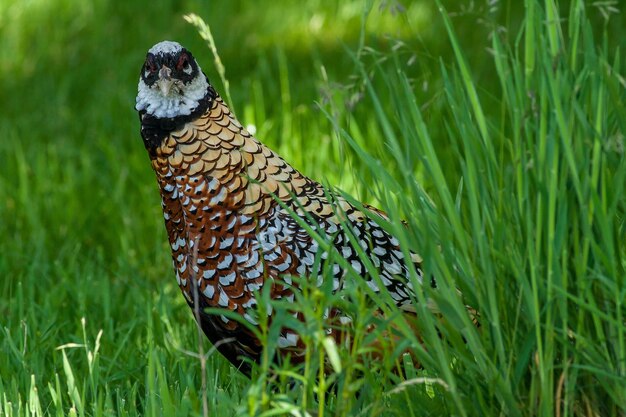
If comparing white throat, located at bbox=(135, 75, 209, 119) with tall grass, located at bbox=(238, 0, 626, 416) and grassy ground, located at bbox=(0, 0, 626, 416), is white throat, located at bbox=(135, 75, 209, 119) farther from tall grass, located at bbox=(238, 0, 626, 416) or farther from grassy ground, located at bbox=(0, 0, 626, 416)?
tall grass, located at bbox=(238, 0, 626, 416)

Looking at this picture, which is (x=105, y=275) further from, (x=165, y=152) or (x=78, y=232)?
(x=165, y=152)

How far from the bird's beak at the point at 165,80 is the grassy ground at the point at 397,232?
45cm

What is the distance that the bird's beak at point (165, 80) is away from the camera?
2.78 metres

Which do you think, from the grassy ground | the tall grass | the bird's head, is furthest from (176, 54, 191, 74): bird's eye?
the tall grass

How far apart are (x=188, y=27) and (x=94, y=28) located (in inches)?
21.7

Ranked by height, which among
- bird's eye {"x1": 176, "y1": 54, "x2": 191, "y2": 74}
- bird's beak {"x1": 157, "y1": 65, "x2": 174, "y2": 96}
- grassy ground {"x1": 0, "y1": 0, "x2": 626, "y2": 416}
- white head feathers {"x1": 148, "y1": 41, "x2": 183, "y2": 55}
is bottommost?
grassy ground {"x1": 0, "y1": 0, "x2": 626, "y2": 416}

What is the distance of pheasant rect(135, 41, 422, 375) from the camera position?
273 cm

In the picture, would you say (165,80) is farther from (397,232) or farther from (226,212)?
(397,232)

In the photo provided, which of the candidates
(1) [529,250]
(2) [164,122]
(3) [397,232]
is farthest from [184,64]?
(1) [529,250]

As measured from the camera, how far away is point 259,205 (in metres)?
2.79

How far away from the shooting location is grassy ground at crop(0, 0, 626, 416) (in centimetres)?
209

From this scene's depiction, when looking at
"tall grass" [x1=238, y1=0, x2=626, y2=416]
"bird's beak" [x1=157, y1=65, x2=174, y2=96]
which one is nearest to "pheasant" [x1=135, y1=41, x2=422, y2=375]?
"bird's beak" [x1=157, y1=65, x2=174, y2=96]

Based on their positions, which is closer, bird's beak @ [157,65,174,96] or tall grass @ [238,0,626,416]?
tall grass @ [238,0,626,416]

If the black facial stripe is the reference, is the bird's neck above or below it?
below
